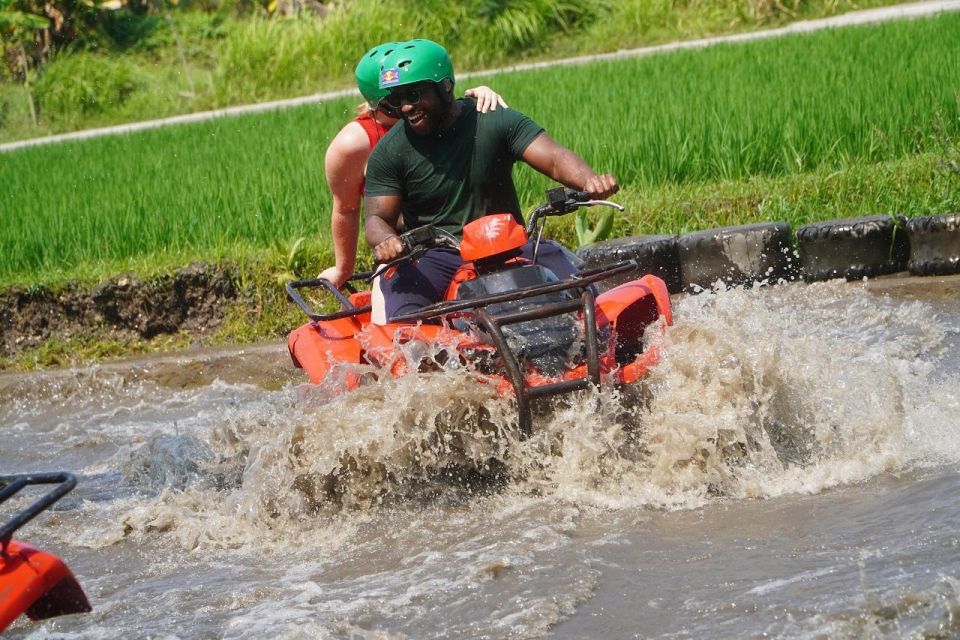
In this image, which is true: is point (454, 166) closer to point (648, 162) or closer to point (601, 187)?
point (601, 187)

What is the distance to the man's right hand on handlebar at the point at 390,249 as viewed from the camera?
18.3ft

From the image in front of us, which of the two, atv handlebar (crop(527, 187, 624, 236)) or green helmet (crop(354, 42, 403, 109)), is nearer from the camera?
atv handlebar (crop(527, 187, 624, 236))

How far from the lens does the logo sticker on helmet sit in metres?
5.81

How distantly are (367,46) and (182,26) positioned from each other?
20.7 feet

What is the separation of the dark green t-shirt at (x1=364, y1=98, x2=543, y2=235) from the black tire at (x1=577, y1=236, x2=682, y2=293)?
2.66 meters

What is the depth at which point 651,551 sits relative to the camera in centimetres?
466

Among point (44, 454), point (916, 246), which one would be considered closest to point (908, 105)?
point (916, 246)

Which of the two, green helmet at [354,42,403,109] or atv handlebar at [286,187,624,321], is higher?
green helmet at [354,42,403,109]

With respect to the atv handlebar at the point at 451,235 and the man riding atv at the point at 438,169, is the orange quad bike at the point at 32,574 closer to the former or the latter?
the atv handlebar at the point at 451,235

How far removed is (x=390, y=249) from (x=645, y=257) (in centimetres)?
346

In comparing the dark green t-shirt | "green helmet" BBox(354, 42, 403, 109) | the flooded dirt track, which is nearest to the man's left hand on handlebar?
the dark green t-shirt

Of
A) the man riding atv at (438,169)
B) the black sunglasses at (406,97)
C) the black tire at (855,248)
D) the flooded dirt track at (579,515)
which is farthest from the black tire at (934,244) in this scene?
the black sunglasses at (406,97)

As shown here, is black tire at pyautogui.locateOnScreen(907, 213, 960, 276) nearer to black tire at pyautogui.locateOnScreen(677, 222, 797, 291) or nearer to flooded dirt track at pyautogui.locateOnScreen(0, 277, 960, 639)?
black tire at pyautogui.locateOnScreen(677, 222, 797, 291)

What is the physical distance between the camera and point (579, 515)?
5.12 meters
